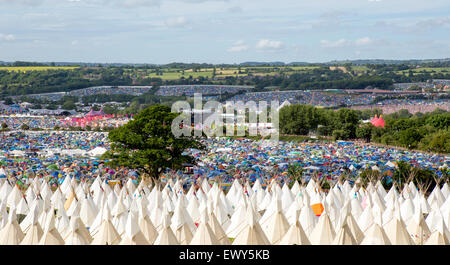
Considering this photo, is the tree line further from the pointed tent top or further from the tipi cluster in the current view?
the pointed tent top

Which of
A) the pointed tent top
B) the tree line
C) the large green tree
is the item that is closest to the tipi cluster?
the pointed tent top

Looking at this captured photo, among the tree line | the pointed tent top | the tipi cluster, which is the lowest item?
the tree line

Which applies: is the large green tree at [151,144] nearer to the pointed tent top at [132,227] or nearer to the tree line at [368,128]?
the pointed tent top at [132,227]

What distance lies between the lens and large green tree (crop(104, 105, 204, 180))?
42.8 meters

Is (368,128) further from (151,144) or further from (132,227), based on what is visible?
(132,227)

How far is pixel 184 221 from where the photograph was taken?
28031 millimetres

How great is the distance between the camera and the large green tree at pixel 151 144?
140 ft

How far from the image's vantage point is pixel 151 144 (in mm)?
42906

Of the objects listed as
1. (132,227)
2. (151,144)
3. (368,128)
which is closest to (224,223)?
(132,227)

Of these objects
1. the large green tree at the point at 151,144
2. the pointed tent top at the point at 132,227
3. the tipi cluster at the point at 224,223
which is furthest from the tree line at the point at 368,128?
the pointed tent top at the point at 132,227

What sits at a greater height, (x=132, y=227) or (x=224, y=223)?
(x=132, y=227)

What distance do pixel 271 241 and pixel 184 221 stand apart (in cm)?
417
